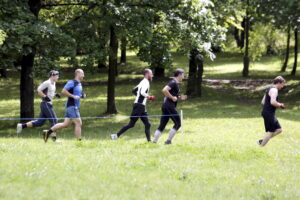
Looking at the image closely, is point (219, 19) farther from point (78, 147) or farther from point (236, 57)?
point (236, 57)

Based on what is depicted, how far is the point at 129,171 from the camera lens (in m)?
8.46

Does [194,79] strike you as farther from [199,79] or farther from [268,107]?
[268,107]

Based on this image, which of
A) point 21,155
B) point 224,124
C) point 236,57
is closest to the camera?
point 21,155

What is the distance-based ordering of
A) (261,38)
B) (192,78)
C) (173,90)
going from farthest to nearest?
(261,38) → (192,78) → (173,90)

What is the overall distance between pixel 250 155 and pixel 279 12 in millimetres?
21282

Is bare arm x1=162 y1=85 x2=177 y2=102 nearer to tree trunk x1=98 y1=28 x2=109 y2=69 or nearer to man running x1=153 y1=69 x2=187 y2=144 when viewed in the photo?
man running x1=153 y1=69 x2=187 y2=144

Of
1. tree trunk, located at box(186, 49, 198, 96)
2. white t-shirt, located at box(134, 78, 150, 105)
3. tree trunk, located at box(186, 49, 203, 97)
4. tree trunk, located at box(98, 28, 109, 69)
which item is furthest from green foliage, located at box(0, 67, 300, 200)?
tree trunk, located at box(186, 49, 198, 96)

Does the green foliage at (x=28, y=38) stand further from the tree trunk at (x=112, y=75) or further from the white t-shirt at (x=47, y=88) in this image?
the tree trunk at (x=112, y=75)

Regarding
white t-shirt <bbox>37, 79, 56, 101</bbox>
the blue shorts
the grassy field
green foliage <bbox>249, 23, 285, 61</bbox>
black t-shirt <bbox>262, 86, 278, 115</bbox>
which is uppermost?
green foliage <bbox>249, 23, 285, 61</bbox>

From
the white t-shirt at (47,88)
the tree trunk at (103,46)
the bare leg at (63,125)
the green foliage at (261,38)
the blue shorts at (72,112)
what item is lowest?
the bare leg at (63,125)

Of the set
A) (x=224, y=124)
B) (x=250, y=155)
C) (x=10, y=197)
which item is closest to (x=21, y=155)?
(x=10, y=197)

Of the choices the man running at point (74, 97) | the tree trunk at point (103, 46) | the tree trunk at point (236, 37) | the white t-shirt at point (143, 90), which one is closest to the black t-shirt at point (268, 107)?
the white t-shirt at point (143, 90)

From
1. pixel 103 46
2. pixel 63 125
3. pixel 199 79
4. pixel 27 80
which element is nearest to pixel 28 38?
pixel 27 80

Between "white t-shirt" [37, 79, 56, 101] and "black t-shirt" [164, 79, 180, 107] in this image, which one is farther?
"white t-shirt" [37, 79, 56, 101]
